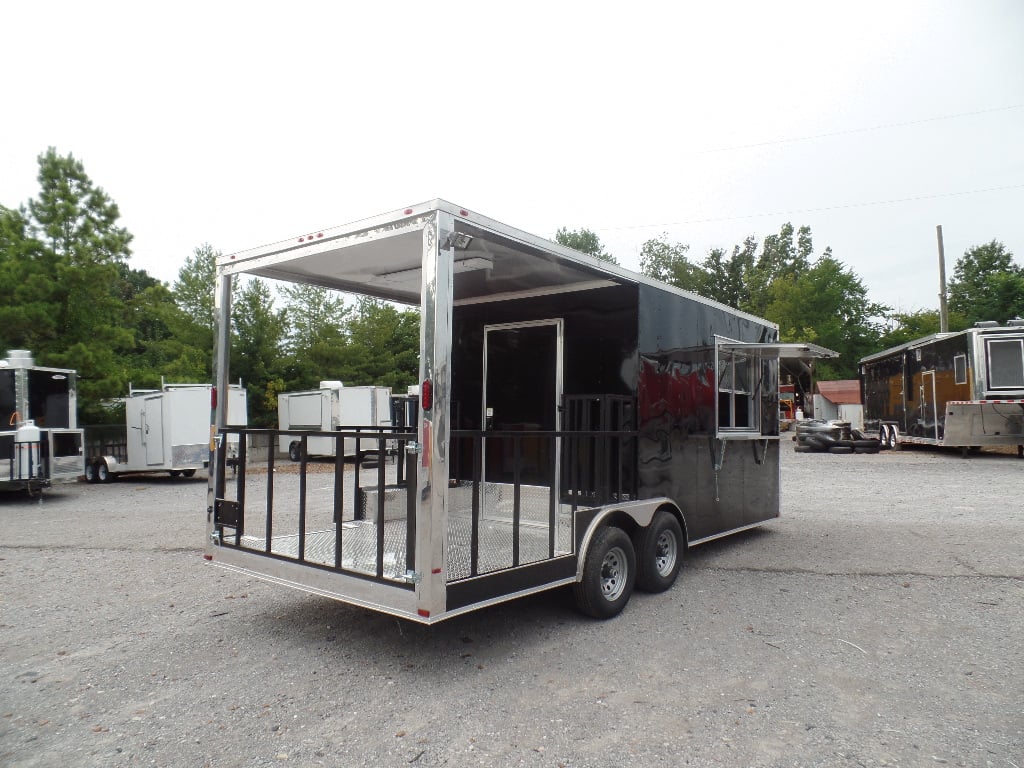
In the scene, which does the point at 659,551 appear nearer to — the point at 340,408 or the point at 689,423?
the point at 689,423

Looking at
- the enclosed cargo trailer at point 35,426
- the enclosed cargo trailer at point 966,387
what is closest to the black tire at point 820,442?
the enclosed cargo trailer at point 966,387

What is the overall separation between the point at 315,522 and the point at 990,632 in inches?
247

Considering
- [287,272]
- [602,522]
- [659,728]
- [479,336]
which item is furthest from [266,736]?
[479,336]

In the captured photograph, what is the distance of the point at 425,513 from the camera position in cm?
352

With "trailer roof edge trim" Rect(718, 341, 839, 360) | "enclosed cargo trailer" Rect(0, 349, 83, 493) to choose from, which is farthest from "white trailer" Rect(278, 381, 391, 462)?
"trailer roof edge trim" Rect(718, 341, 839, 360)

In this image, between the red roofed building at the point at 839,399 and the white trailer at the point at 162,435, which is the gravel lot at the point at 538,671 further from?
the red roofed building at the point at 839,399

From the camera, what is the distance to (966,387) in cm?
1487

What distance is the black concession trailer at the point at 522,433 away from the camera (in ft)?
12.0

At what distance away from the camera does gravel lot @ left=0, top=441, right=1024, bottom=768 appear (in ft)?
9.86

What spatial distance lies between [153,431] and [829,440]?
17.3 m

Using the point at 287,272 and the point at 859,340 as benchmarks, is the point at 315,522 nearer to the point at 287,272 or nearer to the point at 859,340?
the point at 287,272

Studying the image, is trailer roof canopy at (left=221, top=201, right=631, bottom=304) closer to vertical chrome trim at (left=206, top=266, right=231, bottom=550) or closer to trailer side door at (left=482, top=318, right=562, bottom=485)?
vertical chrome trim at (left=206, top=266, right=231, bottom=550)

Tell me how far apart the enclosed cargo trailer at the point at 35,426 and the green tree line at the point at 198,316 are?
2626 mm

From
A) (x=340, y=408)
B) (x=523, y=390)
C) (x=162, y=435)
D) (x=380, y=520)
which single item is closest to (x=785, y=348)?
(x=523, y=390)
